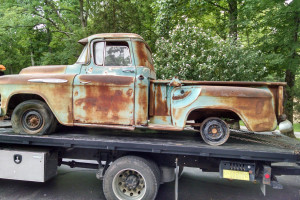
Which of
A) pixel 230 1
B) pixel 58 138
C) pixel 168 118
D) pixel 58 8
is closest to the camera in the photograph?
pixel 58 138

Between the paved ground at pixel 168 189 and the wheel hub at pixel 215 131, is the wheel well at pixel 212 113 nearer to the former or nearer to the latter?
the wheel hub at pixel 215 131

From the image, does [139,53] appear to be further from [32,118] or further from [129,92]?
[32,118]

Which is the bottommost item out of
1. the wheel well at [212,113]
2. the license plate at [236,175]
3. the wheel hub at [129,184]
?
the wheel hub at [129,184]

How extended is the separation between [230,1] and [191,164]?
10.6 meters

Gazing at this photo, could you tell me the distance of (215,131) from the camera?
3.77 meters

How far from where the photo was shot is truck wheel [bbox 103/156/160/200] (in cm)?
358

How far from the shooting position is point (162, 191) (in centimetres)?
447

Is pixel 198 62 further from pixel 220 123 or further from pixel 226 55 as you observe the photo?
pixel 220 123

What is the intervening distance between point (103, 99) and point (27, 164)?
1.72m

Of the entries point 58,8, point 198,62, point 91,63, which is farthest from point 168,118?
point 58,8

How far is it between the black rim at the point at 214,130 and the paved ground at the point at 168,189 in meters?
1.25

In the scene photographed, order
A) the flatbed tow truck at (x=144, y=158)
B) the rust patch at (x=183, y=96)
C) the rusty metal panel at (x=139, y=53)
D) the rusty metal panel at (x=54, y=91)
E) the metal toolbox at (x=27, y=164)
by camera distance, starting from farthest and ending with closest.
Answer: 1. the rusty metal panel at (x=139, y=53)
2. the rusty metal panel at (x=54, y=91)
3. the metal toolbox at (x=27, y=164)
4. the rust patch at (x=183, y=96)
5. the flatbed tow truck at (x=144, y=158)

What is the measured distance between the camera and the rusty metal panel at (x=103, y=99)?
398 centimetres

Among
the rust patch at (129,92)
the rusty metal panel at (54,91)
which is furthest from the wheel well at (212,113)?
the rusty metal panel at (54,91)
